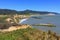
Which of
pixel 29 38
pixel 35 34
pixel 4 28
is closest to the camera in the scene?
pixel 29 38

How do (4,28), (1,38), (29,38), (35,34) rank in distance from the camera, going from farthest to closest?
(4,28) < (35,34) < (29,38) < (1,38)

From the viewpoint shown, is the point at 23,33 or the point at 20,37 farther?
the point at 23,33

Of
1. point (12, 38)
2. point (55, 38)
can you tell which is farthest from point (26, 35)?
point (55, 38)

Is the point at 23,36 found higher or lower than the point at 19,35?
lower

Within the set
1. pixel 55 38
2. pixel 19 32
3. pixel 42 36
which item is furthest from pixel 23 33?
pixel 55 38

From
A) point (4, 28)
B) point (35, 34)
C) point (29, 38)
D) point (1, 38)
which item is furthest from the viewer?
point (4, 28)

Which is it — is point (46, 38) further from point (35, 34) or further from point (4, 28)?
point (4, 28)

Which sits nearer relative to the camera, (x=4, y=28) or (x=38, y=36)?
(x=38, y=36)

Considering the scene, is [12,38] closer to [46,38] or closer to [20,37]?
[20,37]
